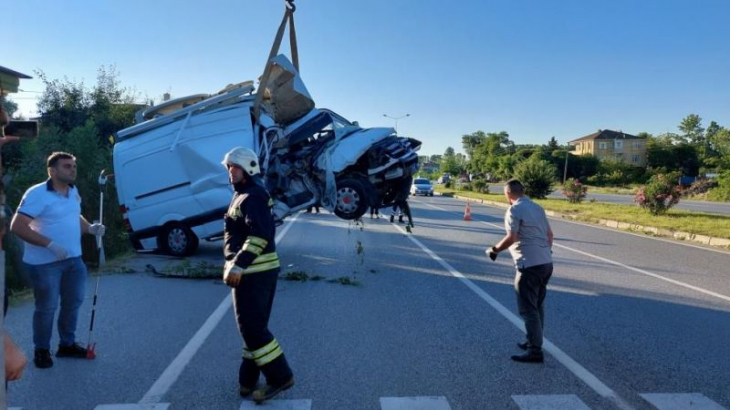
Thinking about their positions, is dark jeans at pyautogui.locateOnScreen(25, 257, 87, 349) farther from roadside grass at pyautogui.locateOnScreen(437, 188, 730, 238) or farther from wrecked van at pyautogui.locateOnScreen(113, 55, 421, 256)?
roadside grass at pyautogui.locateOnScreen(437, 188, 730, 238)

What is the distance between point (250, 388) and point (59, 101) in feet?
79.2

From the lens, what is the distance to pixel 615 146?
11138 cm

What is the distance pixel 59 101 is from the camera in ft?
80.5

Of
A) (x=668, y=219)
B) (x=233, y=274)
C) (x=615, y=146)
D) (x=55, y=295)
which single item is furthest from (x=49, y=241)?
(x=615, y=146)

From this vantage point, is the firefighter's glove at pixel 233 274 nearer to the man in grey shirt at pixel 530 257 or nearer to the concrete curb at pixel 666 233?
the man in grey shirt at pixel 530 257

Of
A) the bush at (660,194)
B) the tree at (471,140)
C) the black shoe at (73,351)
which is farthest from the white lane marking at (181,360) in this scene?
the tree at (471,140)

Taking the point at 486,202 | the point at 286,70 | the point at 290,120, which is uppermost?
the point at 286,70

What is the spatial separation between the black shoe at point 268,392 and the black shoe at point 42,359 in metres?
2.09

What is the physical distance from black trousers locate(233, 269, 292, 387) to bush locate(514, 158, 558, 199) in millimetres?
31648

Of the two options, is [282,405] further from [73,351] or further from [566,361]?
[566,361]

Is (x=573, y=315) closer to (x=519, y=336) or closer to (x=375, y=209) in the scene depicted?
(x=519, y=336)

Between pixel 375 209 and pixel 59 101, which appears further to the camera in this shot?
pixel 59 101

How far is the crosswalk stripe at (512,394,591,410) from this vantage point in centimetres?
421

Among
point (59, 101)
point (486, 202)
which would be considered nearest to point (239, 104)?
point (59, 101)
